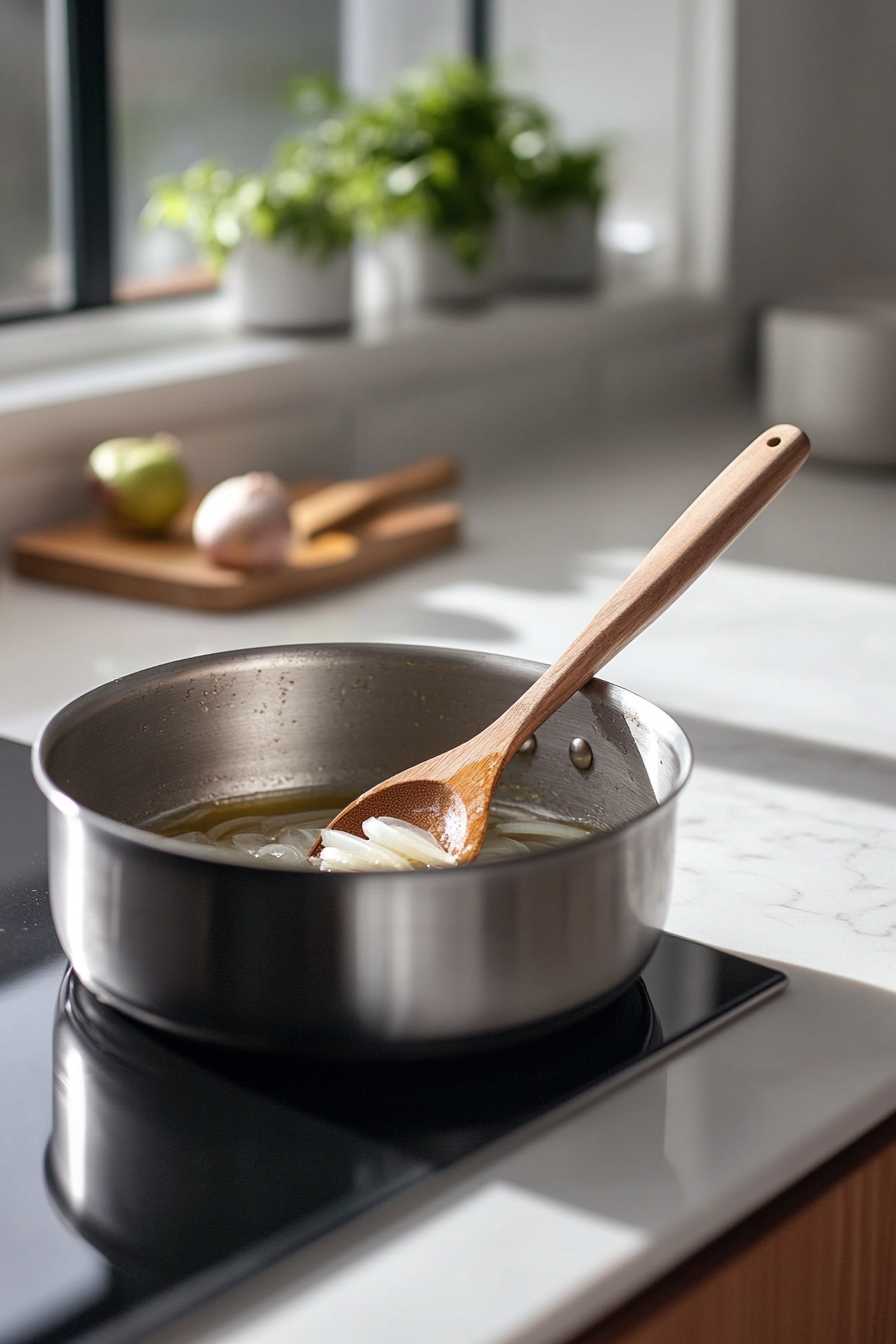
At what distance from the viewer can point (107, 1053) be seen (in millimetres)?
621

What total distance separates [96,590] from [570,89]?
122cm

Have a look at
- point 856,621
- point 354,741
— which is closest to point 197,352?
point 856,621

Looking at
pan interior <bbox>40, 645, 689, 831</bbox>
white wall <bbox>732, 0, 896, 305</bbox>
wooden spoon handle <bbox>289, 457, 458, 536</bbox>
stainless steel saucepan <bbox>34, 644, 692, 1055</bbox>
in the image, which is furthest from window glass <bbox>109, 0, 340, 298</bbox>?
stainless steel saucepan <bbox>34, 644, 692, 1055</bbox>

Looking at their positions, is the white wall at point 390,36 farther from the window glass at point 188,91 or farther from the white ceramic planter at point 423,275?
the white ceramic planter at point 423,275

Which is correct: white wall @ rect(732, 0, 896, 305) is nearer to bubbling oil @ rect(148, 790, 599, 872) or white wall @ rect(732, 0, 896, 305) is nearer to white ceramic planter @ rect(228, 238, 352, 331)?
white ceramic planter @ rect(228, 238, 352, 331)

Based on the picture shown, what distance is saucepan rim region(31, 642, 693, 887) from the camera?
0.54 meters

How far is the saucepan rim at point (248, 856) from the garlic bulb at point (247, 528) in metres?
0.56

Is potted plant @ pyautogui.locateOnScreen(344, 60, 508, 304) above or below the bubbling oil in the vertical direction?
above

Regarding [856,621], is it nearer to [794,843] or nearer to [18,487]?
[794,843]

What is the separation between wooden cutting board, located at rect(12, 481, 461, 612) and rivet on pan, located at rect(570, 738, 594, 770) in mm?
602

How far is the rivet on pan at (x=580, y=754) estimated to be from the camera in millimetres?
749

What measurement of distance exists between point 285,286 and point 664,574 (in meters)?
1.17

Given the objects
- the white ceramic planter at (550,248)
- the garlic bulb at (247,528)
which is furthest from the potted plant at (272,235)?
the garlic bulb at (247,528)

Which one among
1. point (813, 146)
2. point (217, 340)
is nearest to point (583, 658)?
point (217, 340)
